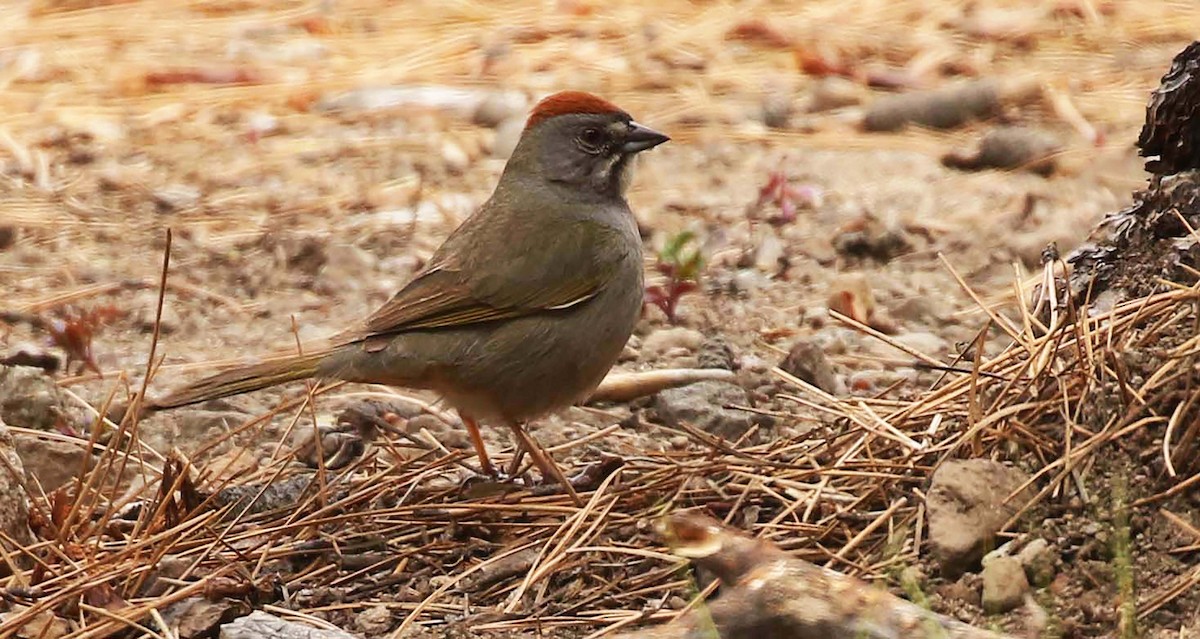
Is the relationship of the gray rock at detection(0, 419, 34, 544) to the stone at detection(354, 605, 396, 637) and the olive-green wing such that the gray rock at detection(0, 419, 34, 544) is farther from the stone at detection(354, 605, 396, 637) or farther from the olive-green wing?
the olive-green wing

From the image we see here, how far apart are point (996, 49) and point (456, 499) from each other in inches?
240

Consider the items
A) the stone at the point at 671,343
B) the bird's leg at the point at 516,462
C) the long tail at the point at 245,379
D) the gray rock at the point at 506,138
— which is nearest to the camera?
the long tail at the point at 245,379

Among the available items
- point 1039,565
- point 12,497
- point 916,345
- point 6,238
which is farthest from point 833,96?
point 12,497

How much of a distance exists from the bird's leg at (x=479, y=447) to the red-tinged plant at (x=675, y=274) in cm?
136

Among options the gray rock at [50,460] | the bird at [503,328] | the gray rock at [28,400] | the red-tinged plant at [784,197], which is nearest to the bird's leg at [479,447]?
the bird at [503,328]

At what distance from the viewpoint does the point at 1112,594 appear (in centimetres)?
347

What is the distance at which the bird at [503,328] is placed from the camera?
4770mm

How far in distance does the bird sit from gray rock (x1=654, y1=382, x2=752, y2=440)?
294 mm

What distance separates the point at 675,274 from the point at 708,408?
132cm

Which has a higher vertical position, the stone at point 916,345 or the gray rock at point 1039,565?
the gray rock at point 1039,565

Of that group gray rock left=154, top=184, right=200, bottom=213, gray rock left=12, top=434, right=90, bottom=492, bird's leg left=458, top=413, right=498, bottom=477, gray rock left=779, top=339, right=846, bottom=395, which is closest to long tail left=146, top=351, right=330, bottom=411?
gray rock left=12, top=434, right=90, bottom=492

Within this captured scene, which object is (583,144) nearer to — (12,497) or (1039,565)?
(12,497)

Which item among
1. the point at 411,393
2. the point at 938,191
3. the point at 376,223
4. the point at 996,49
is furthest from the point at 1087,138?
the point at 411,393

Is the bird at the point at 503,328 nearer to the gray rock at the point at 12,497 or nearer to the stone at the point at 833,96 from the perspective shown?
the gray rock at the point at 12,497
